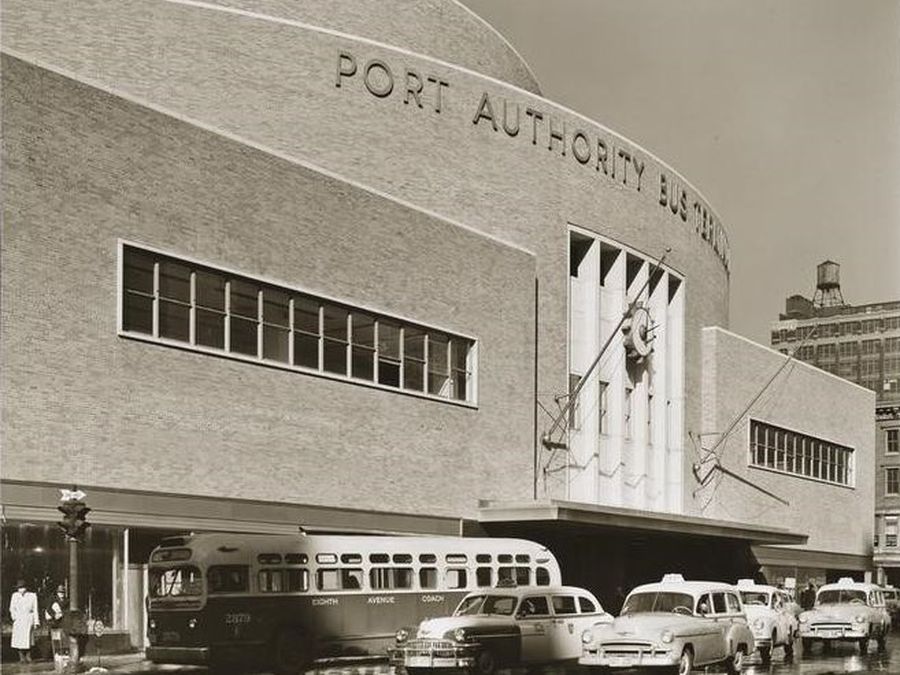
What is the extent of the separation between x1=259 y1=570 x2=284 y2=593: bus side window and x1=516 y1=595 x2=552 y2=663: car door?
14.0 feet

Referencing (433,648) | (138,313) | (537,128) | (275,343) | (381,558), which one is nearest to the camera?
(433,648)

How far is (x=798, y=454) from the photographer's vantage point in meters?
56.2

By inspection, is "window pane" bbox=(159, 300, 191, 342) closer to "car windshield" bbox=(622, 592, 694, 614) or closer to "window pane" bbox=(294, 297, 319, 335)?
"window pane" bbox=(294, 297, 319, 335)

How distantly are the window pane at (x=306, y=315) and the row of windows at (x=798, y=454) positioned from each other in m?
26.7

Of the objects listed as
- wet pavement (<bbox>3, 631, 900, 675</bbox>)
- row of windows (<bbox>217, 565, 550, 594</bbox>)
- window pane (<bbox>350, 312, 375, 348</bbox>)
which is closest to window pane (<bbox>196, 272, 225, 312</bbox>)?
window pane (<bbox>350, 312, 375, 348</bbox>)

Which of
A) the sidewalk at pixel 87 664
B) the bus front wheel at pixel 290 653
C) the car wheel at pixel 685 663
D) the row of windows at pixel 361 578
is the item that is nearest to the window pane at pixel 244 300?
the row of windows at pixel 361 578

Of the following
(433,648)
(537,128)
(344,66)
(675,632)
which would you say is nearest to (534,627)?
(433,648)

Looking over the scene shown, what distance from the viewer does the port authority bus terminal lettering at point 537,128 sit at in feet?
116

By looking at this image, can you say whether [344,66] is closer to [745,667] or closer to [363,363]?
[363,363]

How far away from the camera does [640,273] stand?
146ft

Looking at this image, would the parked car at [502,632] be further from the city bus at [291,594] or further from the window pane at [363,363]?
the window pane at [363,363]

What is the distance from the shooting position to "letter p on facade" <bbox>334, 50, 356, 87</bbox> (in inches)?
1364

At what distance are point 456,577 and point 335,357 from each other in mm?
6198

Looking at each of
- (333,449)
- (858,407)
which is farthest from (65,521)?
(858,407)
